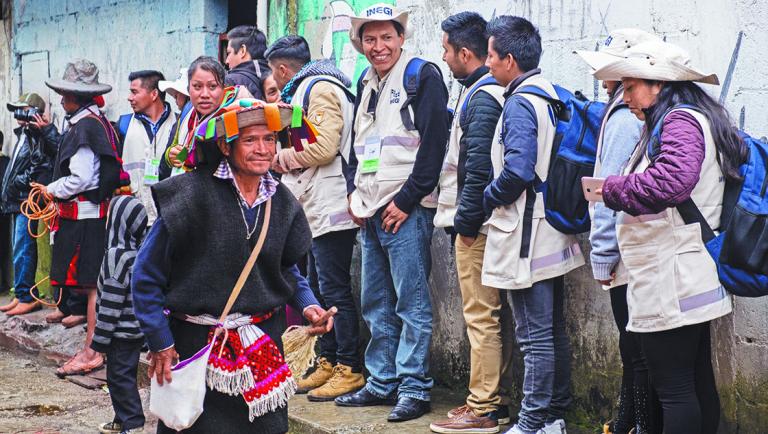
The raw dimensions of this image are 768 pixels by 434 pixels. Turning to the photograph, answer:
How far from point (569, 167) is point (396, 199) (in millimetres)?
1107

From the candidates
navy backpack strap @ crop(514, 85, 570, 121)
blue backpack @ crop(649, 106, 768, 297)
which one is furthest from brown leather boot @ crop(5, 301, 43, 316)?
blue backpack @ crop(649, 106, 768, 297)

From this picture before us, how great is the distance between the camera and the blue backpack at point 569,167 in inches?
201

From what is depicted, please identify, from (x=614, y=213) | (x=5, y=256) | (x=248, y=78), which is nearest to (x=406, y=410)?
(x=614, y=213)

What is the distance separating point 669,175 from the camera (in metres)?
4.06

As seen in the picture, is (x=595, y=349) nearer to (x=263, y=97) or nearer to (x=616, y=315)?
(x=616, y=315)

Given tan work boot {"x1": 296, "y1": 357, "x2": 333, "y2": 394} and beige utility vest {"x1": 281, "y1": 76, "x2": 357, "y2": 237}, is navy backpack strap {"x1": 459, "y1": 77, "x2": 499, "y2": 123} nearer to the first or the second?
beige utility vest {"x1": 281, "y1": 76, "x2": 357, "y2": 237}

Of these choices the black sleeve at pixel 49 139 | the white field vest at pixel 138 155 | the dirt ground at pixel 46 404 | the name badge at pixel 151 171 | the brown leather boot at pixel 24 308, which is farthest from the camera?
the brown leather boot at pixel 24 308

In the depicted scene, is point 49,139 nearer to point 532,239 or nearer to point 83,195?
point 83,195

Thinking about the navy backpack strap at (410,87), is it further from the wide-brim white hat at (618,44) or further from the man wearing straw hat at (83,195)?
the man wearing straw hat at (83,195)

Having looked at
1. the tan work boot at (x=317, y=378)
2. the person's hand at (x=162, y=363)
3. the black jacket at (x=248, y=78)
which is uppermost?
the black jacket at (x=248, y=78)

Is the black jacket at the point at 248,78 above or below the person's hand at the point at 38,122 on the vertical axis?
above

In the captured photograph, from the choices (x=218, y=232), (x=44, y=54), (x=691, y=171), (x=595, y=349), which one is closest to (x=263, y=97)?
(x=595, y=349)

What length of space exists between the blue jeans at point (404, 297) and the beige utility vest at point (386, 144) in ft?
0.36

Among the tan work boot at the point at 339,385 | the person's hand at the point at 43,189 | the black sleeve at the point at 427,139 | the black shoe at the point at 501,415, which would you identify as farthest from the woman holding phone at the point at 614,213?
the person's hand at the point at 43,189
